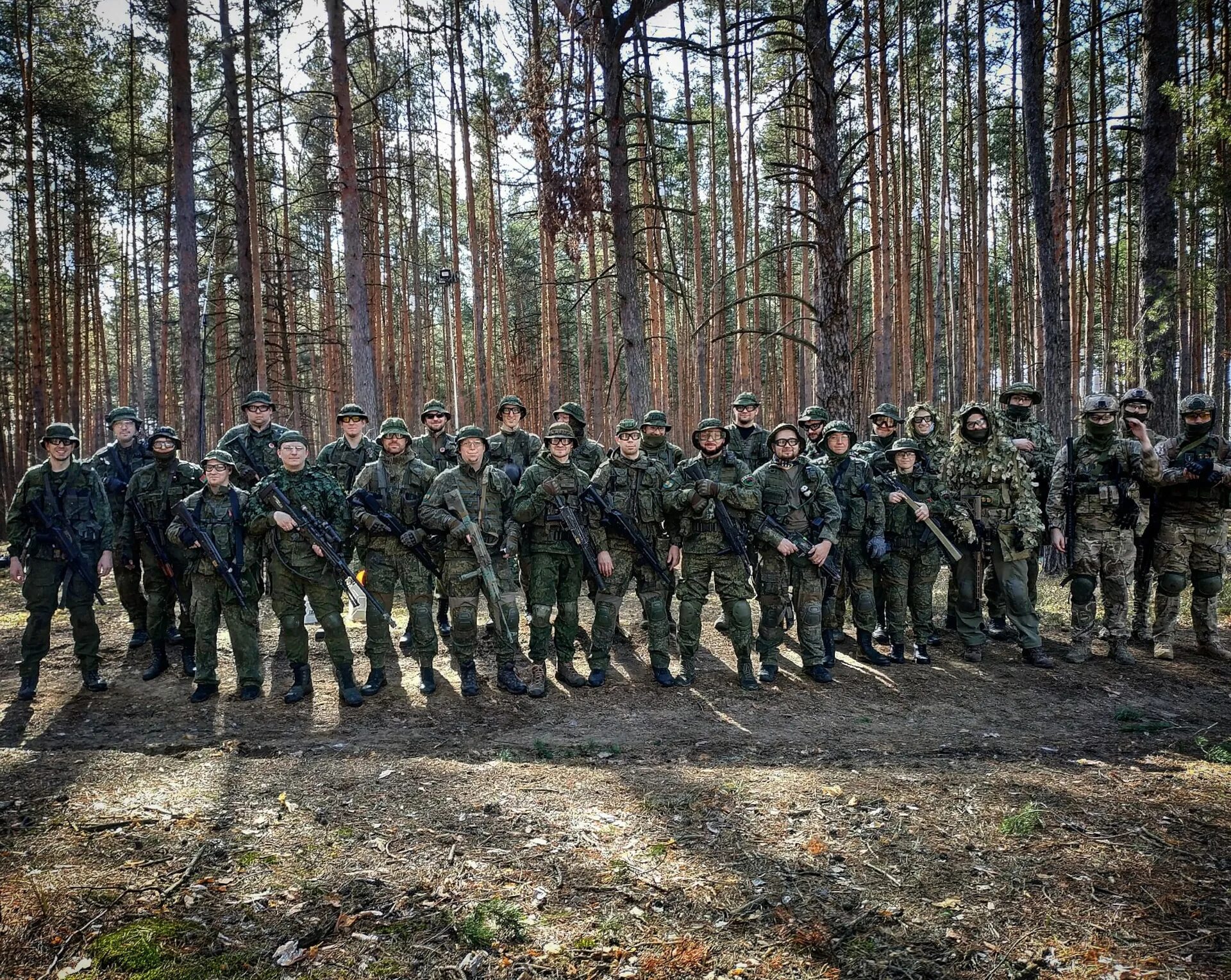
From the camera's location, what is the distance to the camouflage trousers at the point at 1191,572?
21.9 feet

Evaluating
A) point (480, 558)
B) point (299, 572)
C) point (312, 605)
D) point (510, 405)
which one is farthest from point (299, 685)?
point (510, 405)

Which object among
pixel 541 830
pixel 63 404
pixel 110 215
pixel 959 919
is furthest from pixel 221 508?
pixel 110 215

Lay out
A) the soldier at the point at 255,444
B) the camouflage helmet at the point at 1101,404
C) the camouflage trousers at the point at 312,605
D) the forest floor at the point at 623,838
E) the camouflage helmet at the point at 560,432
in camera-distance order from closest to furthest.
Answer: the forest floor at the point at 623,838 → the camouflage trousers at the point at 312,605 → the camouflage helmet at the point at 560,432 → the camouflage helmet at the point at 1101,404 → the soldier at the point at 255,444

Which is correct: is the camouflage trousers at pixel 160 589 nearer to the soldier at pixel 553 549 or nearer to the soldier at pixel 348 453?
the soldier at pixel 348 453

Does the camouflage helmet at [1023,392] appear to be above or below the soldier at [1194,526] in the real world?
above

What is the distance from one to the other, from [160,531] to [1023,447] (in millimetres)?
9346

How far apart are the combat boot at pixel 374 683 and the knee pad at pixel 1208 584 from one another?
8107 mm

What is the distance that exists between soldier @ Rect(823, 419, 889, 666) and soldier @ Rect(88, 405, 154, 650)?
7.35m

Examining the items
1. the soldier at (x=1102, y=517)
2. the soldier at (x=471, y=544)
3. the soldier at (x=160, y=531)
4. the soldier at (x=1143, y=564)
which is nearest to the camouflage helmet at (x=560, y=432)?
the soldier at (x=471, y=544)

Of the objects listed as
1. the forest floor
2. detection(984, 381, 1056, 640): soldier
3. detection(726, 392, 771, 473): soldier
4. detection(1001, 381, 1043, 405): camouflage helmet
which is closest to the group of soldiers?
detection(984, 381, 1056, 640): soldier

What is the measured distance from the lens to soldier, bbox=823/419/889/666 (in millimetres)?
7051

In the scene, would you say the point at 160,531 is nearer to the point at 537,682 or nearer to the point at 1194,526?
the point at 537,682

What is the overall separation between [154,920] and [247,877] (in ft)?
1.32

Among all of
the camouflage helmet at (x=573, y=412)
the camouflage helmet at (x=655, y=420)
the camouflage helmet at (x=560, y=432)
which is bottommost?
the camouflage helmet at (x=560, y=432)
